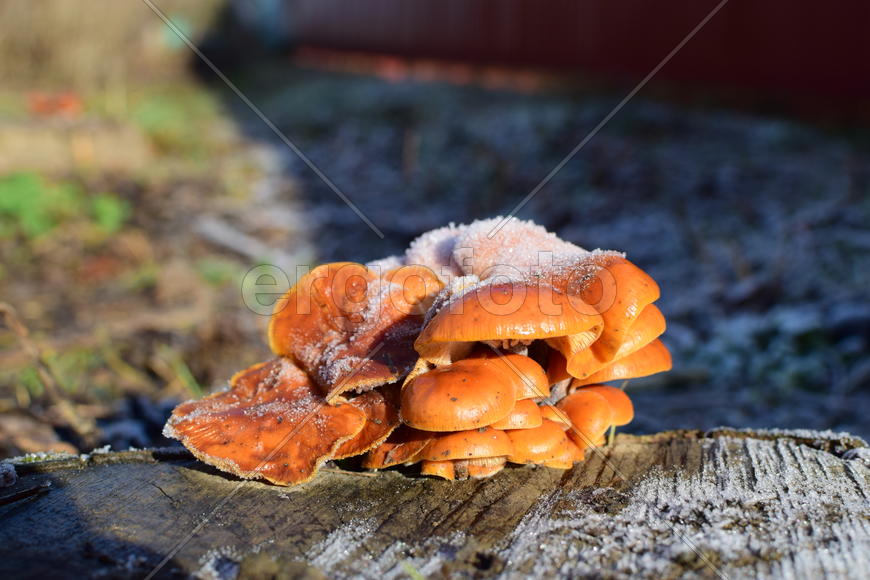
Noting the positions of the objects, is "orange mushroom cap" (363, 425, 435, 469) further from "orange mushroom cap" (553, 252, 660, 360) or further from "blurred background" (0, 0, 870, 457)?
"blurred background" (0, 0, 870, 457)

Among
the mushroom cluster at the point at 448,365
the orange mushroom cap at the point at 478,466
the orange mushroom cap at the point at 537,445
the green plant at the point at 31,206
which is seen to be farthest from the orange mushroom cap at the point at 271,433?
the green plant at the point at 31,206

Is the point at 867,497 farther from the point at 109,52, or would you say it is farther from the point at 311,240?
the point at 109,52

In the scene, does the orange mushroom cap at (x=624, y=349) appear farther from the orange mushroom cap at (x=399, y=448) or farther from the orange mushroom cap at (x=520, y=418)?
the orange mushroom cap at (x=399, y=448)

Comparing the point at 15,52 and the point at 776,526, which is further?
the point at 15,52

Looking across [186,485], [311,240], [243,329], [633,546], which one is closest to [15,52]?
[311,240]

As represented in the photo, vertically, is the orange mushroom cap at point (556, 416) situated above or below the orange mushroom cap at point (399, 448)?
above

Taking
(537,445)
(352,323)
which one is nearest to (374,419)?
(352,323)
